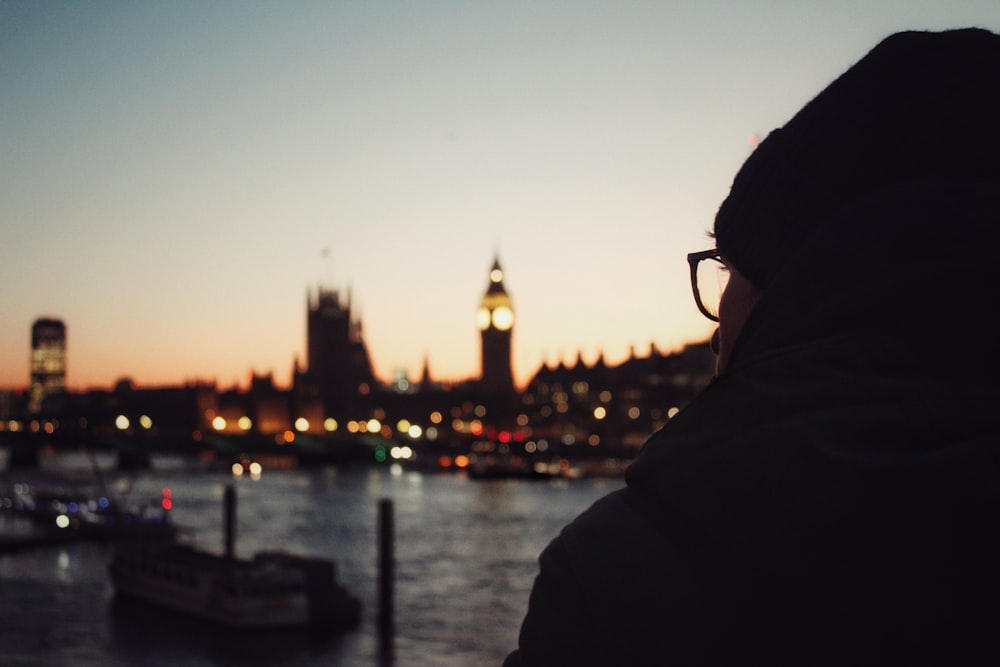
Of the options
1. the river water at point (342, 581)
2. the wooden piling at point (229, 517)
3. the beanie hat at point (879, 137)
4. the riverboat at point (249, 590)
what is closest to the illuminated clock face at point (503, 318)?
the river water at point (342, 581)

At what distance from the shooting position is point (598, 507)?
479mm

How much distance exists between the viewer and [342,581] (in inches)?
861

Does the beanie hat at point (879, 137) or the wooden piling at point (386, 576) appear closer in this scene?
the beanie hat at point (879, 137)

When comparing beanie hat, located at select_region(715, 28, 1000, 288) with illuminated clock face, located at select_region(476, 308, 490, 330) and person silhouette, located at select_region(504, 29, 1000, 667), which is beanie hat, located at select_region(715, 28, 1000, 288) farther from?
illuminated clock face, located at select_region(476, 308, 490, 330)

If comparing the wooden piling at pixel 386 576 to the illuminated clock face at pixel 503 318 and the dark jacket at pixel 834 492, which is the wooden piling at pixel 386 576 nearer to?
the dark jacket at pixel 834 492

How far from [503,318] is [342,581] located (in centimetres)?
5625

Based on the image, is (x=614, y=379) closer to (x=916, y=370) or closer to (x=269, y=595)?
(x=269, y=595)

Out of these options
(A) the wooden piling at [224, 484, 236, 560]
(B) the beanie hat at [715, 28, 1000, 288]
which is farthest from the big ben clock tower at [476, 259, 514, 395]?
(B) the beanie hat at [715, 28, 1000, 288]

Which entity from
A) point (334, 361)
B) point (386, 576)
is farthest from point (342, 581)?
point (334, 361)

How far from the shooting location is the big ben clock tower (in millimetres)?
74438

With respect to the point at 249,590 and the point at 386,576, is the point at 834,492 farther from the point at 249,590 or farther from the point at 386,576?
the point at 249,590

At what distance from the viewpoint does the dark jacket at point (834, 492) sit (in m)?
0.41

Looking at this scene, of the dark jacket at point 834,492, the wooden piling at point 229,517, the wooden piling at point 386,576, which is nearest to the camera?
the dark jacket at point 834,492

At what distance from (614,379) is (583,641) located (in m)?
67.5
